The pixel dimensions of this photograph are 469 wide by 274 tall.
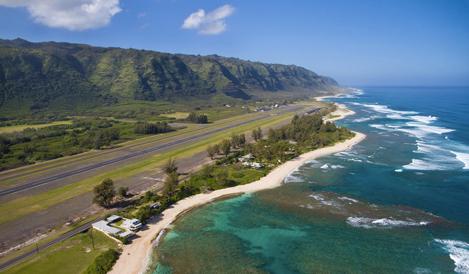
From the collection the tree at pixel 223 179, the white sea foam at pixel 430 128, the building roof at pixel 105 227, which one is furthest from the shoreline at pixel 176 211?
the white sea foam at pixel 430 128

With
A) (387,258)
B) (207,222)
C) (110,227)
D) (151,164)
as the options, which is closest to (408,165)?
(387,258)

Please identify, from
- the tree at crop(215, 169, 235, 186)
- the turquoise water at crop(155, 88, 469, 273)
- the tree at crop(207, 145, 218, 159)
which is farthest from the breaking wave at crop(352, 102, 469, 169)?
the tree at crop(207, 145, 218, 159)

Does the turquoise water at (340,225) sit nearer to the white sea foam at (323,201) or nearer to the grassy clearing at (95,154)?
the white sea foam at (323,201)

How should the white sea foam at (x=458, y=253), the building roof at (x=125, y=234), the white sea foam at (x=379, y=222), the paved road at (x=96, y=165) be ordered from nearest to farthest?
1. the white sea foam at (x=458, y=253)
2. the building roof at (x=125, y=234)
3. the white sea foam at (x=379, y=222)
4. the paved road at (x=96, y=165)

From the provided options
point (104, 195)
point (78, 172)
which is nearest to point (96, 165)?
point (78, 172)

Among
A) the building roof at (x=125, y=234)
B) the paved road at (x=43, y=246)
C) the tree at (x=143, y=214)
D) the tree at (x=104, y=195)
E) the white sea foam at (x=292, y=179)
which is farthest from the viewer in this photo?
the white sea foam at (x=292, y=179)

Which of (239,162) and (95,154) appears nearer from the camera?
(239,162)

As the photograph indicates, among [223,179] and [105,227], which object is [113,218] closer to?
[105,227]

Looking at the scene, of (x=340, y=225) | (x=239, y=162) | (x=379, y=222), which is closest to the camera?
(x=340, y=225)

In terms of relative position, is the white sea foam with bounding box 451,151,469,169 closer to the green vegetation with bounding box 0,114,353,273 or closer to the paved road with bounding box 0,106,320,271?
the green vegetation with bounding box 0,114,353,273
